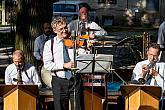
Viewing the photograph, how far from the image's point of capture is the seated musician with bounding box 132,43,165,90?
737 centimetres

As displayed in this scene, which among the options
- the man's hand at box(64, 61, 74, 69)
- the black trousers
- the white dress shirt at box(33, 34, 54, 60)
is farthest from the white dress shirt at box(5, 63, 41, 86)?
the white dress shirt at box(33, 34, 54, 60)

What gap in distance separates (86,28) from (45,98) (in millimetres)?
1359

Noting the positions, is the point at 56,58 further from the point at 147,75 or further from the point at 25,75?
the point at 147,75

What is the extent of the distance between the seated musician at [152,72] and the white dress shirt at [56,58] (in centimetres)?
104

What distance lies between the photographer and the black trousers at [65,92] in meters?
7.07

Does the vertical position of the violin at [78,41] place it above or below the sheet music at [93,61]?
above

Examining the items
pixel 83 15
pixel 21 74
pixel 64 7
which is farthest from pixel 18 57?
pixel 64 7

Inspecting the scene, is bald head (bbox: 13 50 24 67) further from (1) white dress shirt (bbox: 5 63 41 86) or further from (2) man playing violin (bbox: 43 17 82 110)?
(2) man playing violin (bbox: 43 17 82 110)

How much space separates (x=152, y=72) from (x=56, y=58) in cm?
132

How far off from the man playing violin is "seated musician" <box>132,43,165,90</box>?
904mm

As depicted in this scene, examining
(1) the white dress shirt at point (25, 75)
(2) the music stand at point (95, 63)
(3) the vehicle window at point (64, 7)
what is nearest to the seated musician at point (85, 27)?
(1) the white dress shirt at point (25, 75)

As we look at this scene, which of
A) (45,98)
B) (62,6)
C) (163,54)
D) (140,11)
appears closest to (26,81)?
(45,98)

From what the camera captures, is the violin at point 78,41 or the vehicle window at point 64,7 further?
the vehicle window at point 64,7

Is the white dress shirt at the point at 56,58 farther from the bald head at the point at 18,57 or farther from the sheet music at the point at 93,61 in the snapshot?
the bald head at the point at 18,57
